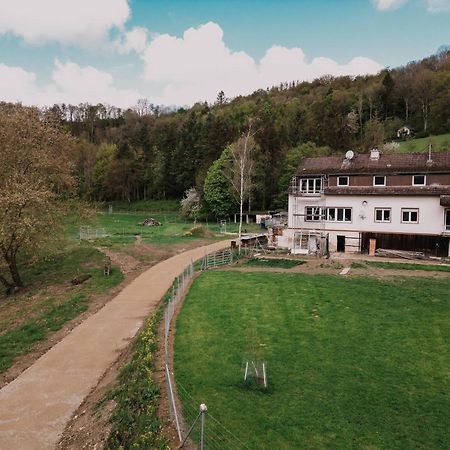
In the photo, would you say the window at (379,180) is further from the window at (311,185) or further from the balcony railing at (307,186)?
the window at (311,185)

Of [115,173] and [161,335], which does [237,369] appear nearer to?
[161,335]

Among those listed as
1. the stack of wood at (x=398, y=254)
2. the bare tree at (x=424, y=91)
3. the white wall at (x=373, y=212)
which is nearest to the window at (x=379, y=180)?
the white wall at (x=373, y=212)

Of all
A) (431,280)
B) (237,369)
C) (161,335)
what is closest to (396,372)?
(237,369)

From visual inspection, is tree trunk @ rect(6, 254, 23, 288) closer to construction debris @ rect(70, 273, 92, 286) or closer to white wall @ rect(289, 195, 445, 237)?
construction debris @ rect(70, 273, 92, 286)

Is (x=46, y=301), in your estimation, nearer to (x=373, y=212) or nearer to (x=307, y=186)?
(x=307, y=186)

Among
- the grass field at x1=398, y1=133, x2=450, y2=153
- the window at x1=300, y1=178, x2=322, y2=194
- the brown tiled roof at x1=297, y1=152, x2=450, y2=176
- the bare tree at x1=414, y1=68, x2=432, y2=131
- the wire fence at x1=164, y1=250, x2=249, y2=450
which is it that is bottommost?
the wire fence at x1=164, y1=250, x2=249, y2=450

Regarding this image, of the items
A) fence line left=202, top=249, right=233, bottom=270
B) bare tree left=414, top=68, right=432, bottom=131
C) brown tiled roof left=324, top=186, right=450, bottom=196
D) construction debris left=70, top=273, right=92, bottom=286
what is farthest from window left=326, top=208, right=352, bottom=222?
bare tree left=414, top=68, right=432, bottom=131

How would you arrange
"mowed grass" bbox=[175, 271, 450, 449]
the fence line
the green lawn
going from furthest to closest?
the green lawn → the fence line → "mowed grass" bbox=[175, 271, 450, 449]
